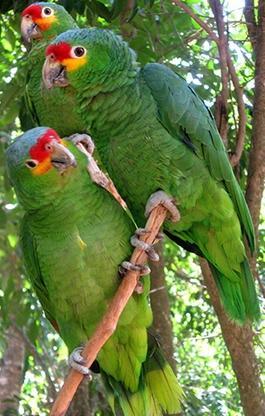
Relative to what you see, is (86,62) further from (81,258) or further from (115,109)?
(81,258)

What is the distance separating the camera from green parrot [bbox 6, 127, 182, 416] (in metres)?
1.17

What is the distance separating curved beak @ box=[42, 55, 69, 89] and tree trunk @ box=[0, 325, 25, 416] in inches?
54.2

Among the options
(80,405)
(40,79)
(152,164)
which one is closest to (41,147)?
(152,164)

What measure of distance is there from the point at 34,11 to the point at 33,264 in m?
0.75

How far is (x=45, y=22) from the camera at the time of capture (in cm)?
171

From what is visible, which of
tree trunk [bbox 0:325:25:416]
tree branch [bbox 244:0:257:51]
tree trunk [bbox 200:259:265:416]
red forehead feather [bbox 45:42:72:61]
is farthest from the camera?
tree trunk [bbox 0:325:25:416]

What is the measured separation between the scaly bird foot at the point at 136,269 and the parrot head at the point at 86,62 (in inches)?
14.2

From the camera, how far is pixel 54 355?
2.93 m

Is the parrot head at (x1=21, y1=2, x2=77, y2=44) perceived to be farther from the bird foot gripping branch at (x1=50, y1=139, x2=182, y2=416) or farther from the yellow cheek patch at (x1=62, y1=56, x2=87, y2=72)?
the bird foot gripping branch at (x1=50, y1=139, x2=182, y2=416)

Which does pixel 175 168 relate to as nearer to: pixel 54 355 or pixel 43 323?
pixel 43 323

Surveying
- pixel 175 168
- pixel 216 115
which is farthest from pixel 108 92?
pixel 216 115

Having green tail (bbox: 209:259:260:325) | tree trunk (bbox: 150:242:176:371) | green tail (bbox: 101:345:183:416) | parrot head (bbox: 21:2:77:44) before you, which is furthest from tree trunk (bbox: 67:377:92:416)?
parrot head (bbox: 21:2:77:44)

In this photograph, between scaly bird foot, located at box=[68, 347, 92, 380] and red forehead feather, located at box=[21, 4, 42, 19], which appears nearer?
scaly bird foot, located at box=[68, 347, 92, 380]

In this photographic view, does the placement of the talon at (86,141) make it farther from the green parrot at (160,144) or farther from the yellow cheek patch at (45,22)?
the yellow cheek patch at (45,22)
